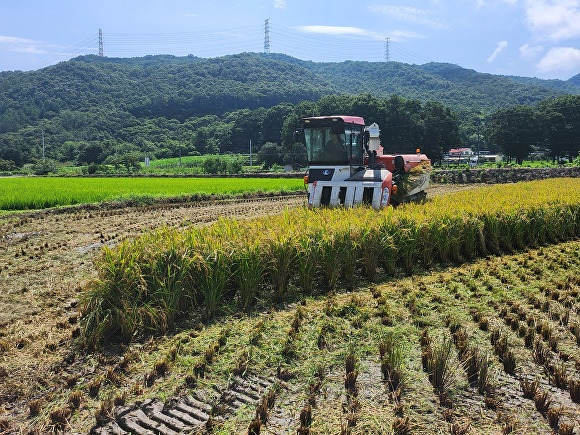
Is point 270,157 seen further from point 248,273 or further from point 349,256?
point 248,273

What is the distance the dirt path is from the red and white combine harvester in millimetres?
3606

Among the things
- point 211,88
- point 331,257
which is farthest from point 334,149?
point 211,88

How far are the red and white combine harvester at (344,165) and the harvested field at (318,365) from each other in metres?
5.03

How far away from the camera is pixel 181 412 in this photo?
149 inches

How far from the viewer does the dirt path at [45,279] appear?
4.31 meters

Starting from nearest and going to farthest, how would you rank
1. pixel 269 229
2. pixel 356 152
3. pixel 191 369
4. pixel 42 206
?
pixel 191 369 < pixel 269 229 < pixel 356 152 < pixel 42 206

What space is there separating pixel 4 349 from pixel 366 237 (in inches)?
197

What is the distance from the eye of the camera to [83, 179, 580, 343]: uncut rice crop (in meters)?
5.40

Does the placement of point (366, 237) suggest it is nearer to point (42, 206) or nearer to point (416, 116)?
point (42, 206)

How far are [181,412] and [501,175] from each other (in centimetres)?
3362

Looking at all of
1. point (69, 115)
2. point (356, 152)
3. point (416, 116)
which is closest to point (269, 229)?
point (356, 152)

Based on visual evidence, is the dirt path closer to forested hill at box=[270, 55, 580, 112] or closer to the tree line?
the tree line

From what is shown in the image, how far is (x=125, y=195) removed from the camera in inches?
786

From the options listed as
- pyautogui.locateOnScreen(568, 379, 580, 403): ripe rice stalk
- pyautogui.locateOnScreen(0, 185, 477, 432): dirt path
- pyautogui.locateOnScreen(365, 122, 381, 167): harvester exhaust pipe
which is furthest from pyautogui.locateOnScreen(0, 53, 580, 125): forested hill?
pyautogui.locateOnScreen(568, 379, 580, 403): ripe rice stalk
